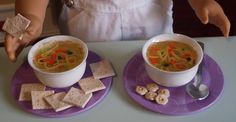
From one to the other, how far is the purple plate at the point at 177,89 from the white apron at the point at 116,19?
15cm

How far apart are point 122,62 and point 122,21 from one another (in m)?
0.17

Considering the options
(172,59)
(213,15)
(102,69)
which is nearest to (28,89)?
(102,69)

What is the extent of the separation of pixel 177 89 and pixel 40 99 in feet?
0.86

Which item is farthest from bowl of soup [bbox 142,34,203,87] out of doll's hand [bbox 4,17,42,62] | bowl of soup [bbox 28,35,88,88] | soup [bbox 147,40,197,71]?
doll's hand [bbox 4,17,42,62]

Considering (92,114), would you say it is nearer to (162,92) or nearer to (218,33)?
(162,92)

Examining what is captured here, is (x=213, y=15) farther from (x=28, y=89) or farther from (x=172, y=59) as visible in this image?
(x=28, y=89)

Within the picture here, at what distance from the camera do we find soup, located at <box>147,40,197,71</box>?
70 cm

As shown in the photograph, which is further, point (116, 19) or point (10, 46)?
point (116, 19)

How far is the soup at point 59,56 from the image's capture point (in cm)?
71

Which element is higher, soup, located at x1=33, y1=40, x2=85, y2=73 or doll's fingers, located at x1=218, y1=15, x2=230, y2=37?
doll's fingers, located at x1=218, y1=15, x2=230, y2=37

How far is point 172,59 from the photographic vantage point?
2.35 ft

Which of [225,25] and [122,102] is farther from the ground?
[225,25]

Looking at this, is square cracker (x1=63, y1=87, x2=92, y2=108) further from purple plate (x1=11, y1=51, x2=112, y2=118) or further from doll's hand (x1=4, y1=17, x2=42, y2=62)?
doll's hand (x1=4, y1=17, x2=42, y2=62)

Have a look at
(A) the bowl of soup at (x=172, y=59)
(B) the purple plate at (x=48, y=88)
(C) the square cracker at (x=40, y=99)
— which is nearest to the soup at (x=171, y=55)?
(A) the bowl of soup at (x=172, y=59)
